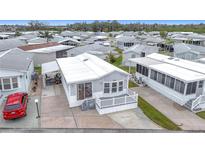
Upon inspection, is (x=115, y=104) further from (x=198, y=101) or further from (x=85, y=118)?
(x=198, y=101)

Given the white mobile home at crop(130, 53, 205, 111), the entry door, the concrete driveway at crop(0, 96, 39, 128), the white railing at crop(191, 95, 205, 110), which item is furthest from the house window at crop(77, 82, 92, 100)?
the entry door

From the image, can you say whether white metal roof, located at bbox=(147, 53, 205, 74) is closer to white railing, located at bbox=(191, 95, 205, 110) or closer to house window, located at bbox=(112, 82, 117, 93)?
white railing, located at bbox=(191, 95, 205, 110)

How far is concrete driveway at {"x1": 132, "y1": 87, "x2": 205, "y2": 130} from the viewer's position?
12305 millimetres

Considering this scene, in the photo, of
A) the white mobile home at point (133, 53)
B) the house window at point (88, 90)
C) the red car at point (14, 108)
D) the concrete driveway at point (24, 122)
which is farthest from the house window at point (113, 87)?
the white mobile home at point (133, 53)

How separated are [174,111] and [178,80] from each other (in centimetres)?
275

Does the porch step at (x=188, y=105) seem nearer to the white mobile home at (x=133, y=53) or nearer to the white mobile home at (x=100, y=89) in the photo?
the white mobile home at (x=100, y=89)

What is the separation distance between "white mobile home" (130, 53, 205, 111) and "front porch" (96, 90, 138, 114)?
3.92 metres

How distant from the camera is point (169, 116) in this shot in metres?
13.4

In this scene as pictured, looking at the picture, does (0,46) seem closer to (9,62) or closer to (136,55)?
(9,62)

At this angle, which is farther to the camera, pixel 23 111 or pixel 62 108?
pixel 62 108

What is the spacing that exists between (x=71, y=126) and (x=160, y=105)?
7.73m

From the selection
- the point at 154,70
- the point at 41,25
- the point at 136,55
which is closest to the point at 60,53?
the point at 136,55

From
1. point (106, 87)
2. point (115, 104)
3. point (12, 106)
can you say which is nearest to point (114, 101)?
point (115, 104)

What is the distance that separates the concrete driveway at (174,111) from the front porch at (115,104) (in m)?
2.16
